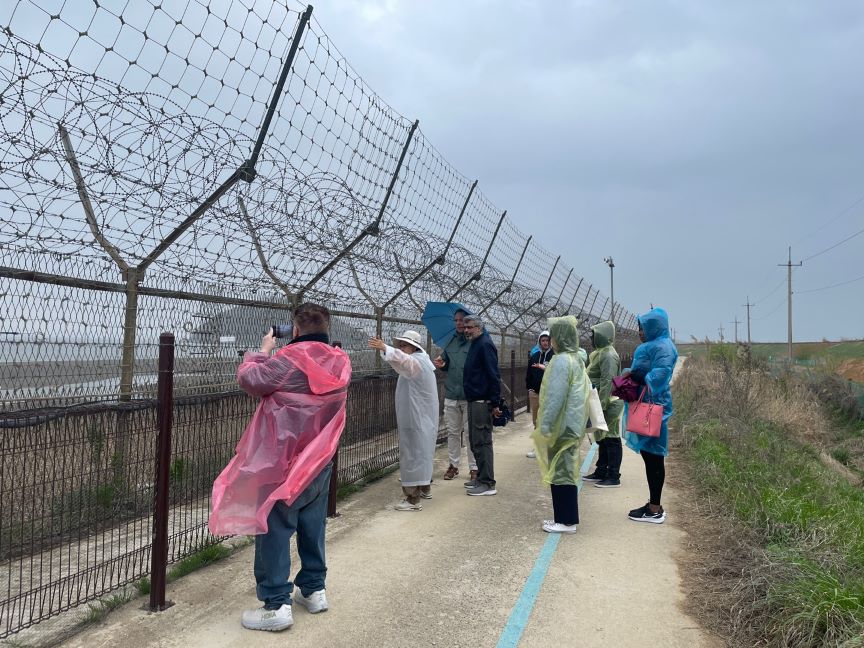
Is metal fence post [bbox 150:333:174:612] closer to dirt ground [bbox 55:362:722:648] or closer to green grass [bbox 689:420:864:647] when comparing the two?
dirt ground [bbox 55:362:722:648]

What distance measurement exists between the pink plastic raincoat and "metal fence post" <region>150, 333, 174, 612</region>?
1.44ft

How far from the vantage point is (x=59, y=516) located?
3506mm

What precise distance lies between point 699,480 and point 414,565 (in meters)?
4.04

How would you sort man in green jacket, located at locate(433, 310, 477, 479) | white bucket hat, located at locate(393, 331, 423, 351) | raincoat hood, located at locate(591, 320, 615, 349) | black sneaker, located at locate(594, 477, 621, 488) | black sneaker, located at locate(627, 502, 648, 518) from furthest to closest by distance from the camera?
raincoat hood, located at locate(591, 320, 615, 349), black sneaker, located at locate(594, 477, 621, 488), man in green jacket, located at locate(433, 310, 477, 479), white bucket hat, located at locate(393, 331, 423, 351), black sneaker, located at locate(627, 502, 648, 518)

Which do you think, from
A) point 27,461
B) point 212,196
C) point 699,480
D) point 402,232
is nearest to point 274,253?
point 212,196

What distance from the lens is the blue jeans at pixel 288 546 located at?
11.7 ft

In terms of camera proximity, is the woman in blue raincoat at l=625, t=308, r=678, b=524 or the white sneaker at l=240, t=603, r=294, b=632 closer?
the white sneaker at l=240, t=603, r=294, b=632

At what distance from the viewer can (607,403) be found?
7.83 m

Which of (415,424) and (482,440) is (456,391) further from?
(415,424)

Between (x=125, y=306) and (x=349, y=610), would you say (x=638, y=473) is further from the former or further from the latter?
(x=125, y=306)

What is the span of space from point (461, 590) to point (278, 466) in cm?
148

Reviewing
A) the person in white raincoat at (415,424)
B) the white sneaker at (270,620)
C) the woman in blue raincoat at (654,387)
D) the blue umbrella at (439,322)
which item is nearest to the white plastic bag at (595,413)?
the woman in blue raincoat at (654,387)

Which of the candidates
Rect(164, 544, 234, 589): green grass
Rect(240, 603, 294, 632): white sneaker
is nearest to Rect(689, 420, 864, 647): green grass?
Rect(240, 603, 294, 632): white sneaker

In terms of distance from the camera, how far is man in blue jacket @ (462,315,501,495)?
6891mm
